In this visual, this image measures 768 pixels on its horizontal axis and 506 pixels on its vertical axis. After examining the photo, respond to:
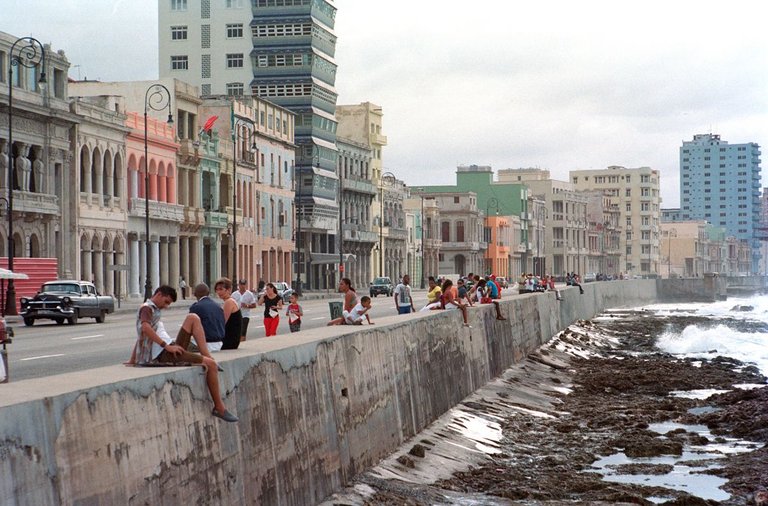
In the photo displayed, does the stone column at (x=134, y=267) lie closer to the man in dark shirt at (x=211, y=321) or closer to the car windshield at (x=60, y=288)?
the car windshield at (x=60, y=288)

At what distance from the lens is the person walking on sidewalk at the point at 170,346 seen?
12266mm

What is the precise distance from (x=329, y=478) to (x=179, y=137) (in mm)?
70578

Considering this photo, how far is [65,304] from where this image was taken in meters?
45.6

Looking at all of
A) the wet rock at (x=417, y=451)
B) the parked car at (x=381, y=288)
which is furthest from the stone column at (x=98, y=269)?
the wet rock at (x=417, y=451)

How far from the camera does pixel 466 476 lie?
19156 mm

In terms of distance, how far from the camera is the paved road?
24188 millimetres

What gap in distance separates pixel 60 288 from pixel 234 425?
3531 cm

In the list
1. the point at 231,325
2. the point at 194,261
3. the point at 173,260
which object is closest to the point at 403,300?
the point at 231,325

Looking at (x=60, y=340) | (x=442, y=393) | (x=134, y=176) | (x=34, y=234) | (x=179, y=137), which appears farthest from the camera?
(x=179, y=137)

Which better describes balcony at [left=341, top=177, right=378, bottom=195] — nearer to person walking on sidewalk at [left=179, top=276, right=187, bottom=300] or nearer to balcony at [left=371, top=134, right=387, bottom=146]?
balcony at [left=371, top=134, right=387, bottom=146]

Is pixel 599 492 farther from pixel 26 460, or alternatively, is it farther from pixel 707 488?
pixel 26 460

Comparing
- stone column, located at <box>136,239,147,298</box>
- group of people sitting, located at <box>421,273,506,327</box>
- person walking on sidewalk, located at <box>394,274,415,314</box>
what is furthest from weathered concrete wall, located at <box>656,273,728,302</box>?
person walking on sidewalk, located at <box>394,274,415,314</box>

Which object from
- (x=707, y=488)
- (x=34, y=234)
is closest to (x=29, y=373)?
(x=707, y=488)

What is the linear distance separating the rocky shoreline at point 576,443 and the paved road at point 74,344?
3332 mm
